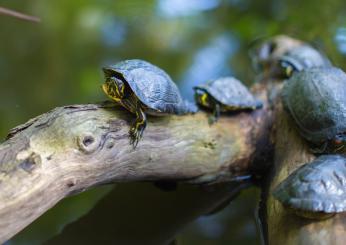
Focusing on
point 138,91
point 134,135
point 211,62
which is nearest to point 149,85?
point 138,91

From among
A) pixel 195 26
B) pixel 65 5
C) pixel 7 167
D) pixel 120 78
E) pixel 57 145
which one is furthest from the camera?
pixel 65 5

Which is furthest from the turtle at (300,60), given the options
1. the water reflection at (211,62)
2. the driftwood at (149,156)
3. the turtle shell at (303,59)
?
the water reflection at (211,62)

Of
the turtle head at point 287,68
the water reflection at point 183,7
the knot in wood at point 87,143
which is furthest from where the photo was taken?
the water reflection at point 183,7

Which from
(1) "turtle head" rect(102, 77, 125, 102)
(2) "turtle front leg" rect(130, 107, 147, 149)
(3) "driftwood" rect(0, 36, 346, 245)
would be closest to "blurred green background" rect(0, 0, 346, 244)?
(3) "driftwood" rect(0, 36, 346, 245)

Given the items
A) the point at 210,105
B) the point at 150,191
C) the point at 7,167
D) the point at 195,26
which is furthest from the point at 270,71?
the point at 7,167

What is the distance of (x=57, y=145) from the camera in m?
1.80

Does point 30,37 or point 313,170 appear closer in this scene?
point 313,170

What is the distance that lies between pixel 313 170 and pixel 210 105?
0.73 m

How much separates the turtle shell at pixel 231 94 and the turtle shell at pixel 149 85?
263 mm

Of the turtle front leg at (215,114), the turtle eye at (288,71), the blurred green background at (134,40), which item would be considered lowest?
the turtle front leg at (215,114)

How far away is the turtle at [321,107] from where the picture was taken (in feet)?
7.14

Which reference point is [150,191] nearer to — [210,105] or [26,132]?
[210,105]

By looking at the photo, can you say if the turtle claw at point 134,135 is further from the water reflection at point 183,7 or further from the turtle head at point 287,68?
the water reflection at point 183,7

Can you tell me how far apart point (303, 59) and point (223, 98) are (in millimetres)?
742
